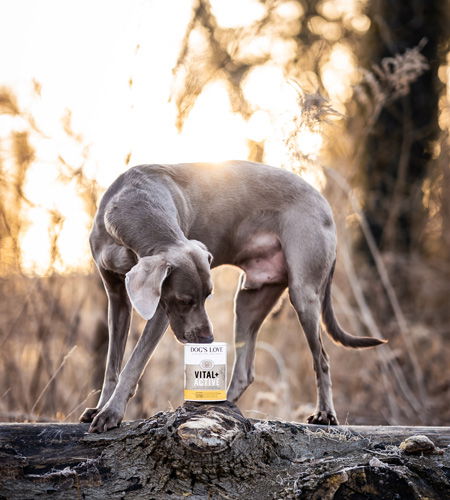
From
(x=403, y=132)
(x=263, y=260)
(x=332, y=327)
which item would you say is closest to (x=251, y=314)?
Result: (x=263, y=260)

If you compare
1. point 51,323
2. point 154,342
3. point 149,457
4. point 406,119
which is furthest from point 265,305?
point 406,119

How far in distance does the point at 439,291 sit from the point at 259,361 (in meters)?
3.00

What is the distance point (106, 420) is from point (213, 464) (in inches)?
26.8

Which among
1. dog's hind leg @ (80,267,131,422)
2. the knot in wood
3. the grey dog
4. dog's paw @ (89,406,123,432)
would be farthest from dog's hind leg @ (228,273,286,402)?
the knot in wood

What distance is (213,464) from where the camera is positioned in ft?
8.50

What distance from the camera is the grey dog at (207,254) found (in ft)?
11.1

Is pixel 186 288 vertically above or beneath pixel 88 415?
above

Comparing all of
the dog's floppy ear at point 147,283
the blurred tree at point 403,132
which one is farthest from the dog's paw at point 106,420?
the blurred tree at point 403,132

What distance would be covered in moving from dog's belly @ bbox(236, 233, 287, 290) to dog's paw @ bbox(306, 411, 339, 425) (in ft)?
2.63

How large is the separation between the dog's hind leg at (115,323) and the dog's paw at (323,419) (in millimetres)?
1015

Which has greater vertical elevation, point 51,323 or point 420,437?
point 51,323

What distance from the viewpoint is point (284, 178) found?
13.7 feet

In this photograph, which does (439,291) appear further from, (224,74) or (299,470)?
(299,470)

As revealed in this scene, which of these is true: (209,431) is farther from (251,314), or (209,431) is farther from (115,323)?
(251,314)
